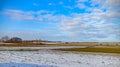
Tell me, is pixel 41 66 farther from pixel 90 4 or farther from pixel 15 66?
pixel 90 4

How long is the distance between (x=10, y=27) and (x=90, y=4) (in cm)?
366

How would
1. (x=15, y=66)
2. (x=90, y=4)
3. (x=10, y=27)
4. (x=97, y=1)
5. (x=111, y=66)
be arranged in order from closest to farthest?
(x=15, y=66) < (x=111, y=66) < (x=97, y=1) < (x=90, y=4) < (x=10, y=27)

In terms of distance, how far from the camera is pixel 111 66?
6.70 metres

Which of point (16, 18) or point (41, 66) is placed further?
point (16, 18)

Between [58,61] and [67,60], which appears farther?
[67,60]

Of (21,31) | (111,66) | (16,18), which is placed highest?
(16,18)

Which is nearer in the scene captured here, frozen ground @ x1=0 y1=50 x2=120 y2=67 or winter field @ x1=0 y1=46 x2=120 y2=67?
winter field @ x1=0 y1=46 x2=120 y2=67

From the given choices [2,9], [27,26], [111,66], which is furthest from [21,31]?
[111,66]

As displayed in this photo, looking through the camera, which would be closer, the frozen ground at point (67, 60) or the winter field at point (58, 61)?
the winter field at point (58, 61)

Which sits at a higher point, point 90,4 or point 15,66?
point 90,4

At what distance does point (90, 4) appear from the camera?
8.17 meters

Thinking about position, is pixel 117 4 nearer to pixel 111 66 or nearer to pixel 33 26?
pixel 111 66

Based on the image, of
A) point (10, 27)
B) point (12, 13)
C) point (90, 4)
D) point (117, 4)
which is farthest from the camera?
point (12, 13)

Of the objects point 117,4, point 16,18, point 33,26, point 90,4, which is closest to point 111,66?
point 117,4
